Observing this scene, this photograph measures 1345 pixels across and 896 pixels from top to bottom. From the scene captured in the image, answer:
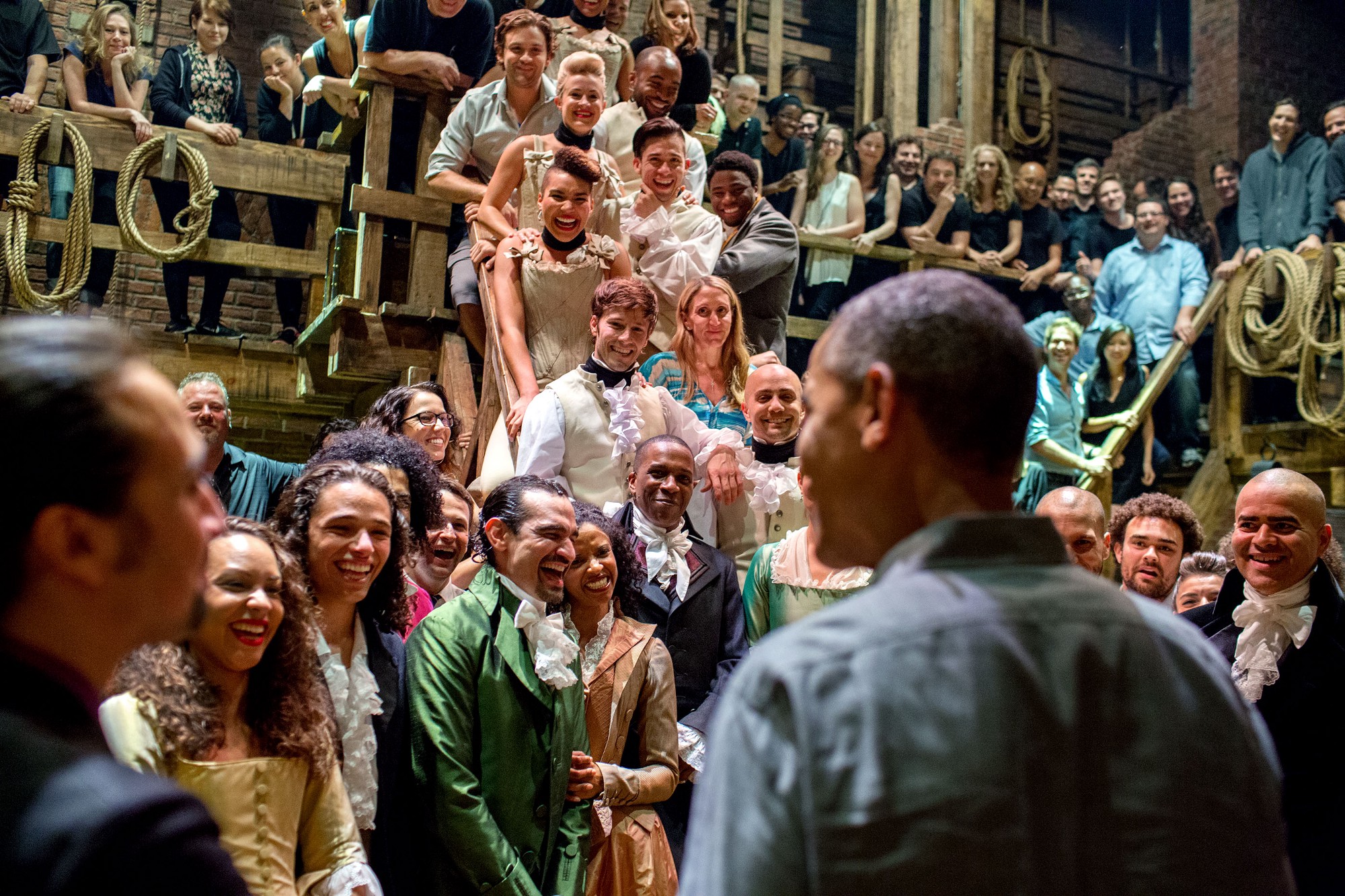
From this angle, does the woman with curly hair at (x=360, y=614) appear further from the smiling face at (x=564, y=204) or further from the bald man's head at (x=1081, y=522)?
the bald man's head at (x=1081, y=522)

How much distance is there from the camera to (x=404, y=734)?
2846 millimetres

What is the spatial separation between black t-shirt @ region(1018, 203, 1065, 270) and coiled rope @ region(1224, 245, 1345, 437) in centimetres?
126

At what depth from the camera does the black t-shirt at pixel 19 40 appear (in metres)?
7.11

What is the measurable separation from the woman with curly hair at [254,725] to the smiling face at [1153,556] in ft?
9.82

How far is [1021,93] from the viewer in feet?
47.4

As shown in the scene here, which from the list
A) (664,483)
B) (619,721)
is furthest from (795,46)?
(619,721)

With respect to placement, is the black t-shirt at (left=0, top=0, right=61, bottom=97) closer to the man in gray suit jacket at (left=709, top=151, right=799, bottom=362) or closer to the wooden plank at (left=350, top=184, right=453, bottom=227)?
the wooden plank at (left=350, top=184, right=453, bottom=227)

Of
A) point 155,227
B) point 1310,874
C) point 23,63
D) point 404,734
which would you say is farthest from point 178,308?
point 1310,874

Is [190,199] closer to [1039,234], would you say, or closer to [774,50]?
[1039,234]

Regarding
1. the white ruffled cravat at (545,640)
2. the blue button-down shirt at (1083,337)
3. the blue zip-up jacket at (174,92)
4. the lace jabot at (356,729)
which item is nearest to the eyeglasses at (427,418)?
the white ruffled cravat at (545,640)

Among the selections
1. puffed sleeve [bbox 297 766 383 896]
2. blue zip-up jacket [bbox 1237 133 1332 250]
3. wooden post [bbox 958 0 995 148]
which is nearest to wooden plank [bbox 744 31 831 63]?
wooden post [bbox 958 0 995 148]

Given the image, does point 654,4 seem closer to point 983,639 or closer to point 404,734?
point 404,734

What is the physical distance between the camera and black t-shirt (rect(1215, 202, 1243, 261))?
954 centimetres

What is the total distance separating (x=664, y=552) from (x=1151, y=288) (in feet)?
21.2
